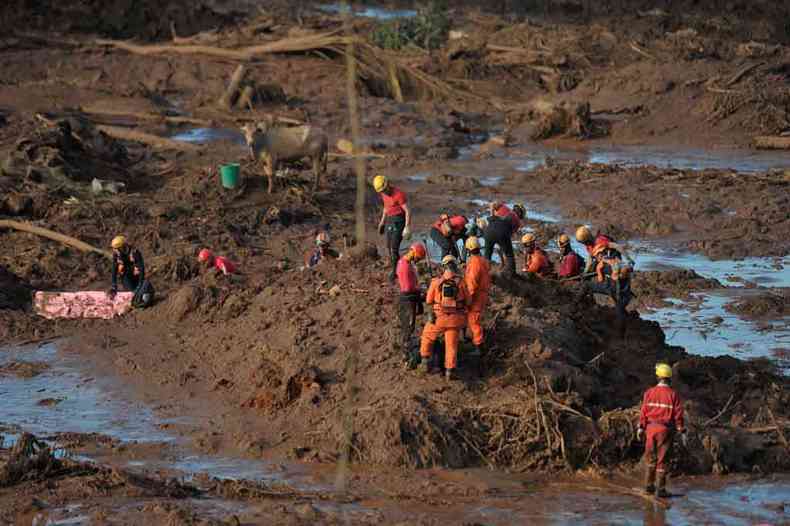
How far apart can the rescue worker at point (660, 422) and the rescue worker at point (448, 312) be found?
2103 millimetres

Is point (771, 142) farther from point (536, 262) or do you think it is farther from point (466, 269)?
point (466, 269)

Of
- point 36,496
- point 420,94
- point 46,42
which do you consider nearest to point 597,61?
point 420,94

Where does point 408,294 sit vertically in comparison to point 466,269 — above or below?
below

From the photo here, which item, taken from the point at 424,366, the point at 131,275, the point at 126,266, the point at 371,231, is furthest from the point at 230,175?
the point at 424,366

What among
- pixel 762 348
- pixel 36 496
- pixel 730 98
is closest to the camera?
pixel 36 496

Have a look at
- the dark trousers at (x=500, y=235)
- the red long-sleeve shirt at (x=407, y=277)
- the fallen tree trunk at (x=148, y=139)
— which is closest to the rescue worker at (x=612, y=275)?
the dark trousers at (x=500, y=235)

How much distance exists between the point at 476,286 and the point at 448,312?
1.49ft

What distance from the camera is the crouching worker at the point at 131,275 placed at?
1750cm

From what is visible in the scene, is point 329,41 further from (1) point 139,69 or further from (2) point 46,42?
(2) point 46,42

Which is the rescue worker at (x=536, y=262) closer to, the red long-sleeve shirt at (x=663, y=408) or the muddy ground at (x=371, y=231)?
the muddy ground at (x=371, y=231)

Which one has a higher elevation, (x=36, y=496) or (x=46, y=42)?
(x=46, y=42)

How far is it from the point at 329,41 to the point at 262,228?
12690 mm

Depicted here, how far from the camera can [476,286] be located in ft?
43.7

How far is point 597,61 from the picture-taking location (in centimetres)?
3550
